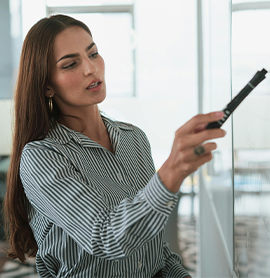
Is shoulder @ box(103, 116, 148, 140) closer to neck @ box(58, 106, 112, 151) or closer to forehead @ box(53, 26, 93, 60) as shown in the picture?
neck @ box(58, 106, 112, 151)

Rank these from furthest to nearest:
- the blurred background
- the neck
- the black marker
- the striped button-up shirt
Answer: the blurred background < the neck < the striped button-up shirt < the black marker

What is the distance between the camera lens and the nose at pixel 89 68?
0.86 m

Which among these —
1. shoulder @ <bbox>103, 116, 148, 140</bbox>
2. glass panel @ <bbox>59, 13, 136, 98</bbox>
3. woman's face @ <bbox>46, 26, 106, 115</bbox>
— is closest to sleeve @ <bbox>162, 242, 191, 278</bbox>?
shoulder @ <bbox>103, 116, 148, 140</bbox>

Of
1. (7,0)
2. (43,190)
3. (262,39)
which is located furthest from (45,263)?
(7,0)

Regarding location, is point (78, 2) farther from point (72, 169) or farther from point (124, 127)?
point (72, 169)

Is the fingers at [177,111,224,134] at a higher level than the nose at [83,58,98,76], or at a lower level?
lower

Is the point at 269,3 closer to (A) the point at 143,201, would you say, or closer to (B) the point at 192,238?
(A) the point at 143,201

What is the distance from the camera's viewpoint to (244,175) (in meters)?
0.69

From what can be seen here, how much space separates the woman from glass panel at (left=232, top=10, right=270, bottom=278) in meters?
0.19

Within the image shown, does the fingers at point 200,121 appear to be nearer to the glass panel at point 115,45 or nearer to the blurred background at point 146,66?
the blurred background at point 146,66

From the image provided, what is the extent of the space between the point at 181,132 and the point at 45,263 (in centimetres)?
56

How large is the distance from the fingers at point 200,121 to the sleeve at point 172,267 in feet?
1.98

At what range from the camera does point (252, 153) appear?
62 centimetres

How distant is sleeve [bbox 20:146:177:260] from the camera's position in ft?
1.73
